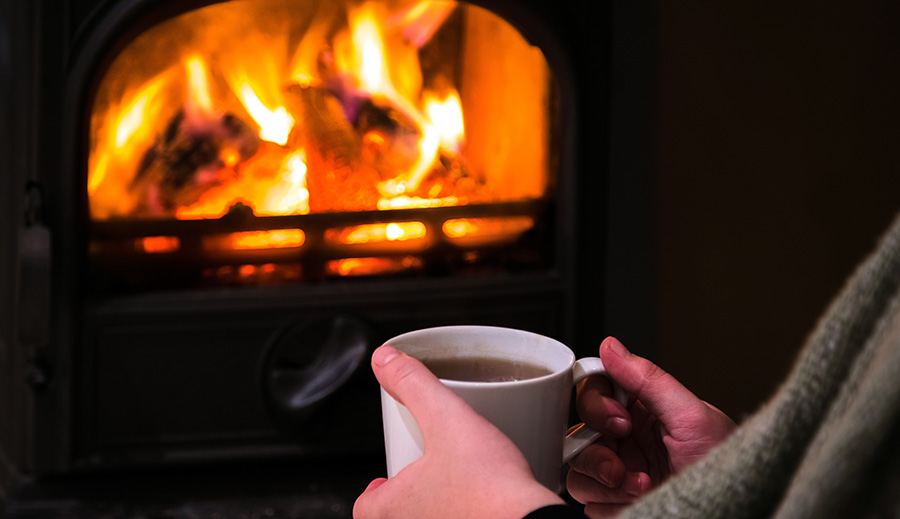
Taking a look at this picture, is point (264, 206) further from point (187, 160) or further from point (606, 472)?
point (606, 472)

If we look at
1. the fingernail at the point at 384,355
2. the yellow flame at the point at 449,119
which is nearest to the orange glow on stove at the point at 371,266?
the yellow flame at the point at 449,119

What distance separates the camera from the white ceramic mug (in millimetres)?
508

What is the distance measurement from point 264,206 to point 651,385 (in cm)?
70

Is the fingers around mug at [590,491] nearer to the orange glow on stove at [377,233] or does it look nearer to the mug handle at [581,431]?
the mug handle at [581,431]

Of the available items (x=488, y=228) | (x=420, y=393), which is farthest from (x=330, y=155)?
(x=420, y=393)

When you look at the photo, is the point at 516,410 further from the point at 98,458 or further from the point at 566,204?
the point at 98,458

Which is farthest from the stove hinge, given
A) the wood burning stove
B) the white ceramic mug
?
the white ceramic mug

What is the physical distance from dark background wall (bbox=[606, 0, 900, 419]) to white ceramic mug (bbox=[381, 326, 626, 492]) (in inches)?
27.3

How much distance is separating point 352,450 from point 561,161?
515mm

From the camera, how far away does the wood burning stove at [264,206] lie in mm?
1092

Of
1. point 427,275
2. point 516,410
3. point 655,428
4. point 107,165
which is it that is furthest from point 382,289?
point 516,410

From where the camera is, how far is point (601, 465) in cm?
66

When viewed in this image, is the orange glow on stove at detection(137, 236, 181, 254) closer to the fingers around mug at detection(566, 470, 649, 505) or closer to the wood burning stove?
the wood burning stove

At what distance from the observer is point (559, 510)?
0.44 m
